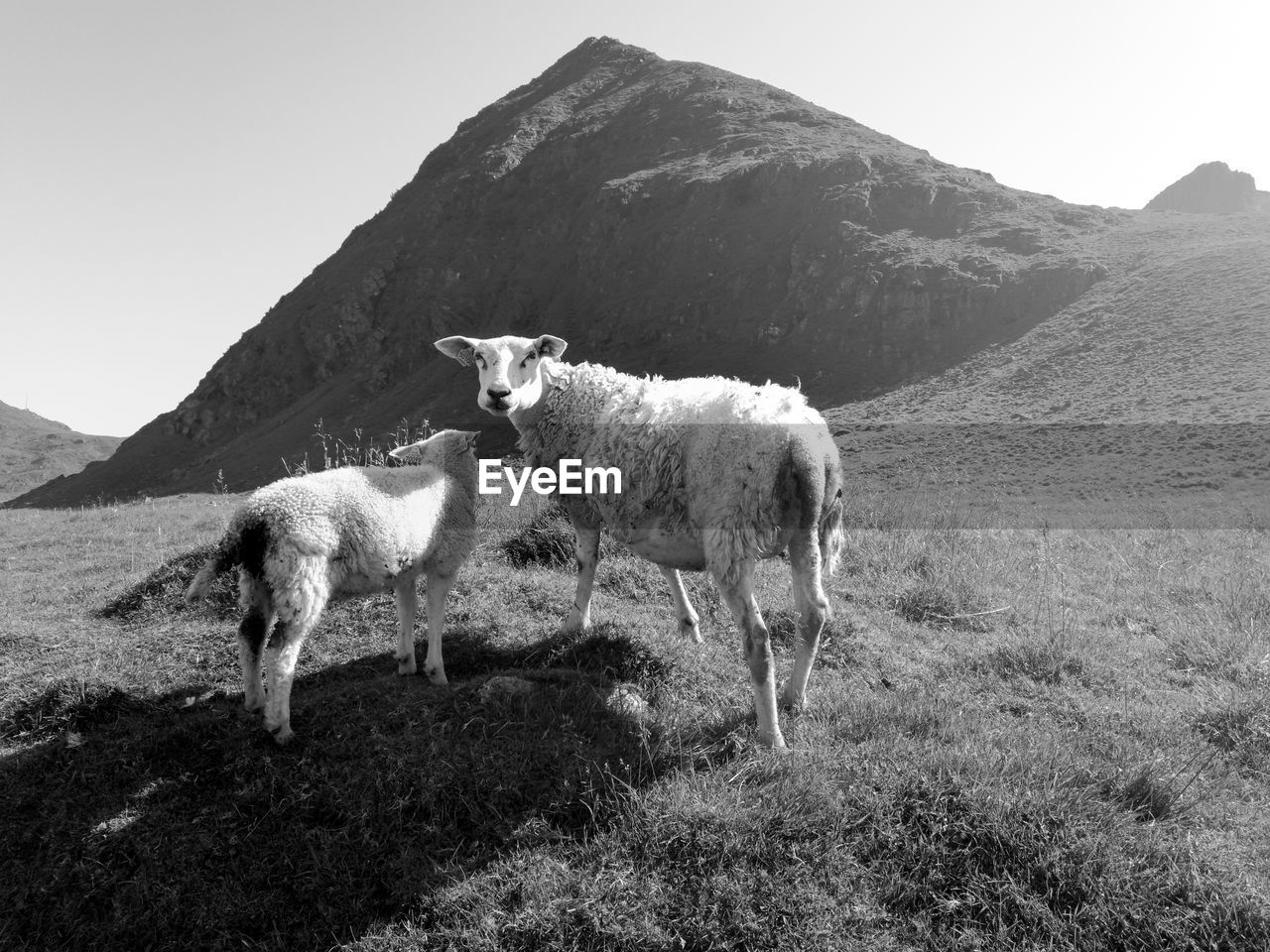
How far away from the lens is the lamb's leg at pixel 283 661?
15.2 feet

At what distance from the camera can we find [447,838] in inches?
163

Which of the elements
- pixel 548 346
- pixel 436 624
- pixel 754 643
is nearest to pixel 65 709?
pixel 436 624

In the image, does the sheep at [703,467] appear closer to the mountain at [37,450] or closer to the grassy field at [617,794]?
the grassy field at [617,794]

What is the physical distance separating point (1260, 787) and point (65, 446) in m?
165

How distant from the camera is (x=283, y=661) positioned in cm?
461

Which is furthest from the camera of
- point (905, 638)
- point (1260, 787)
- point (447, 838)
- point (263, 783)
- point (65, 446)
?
point (65, 446)

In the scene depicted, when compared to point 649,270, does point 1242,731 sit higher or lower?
lower

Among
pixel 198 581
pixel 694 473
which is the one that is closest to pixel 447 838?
pixel 198 581

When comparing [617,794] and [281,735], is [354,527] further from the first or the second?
[617,794]

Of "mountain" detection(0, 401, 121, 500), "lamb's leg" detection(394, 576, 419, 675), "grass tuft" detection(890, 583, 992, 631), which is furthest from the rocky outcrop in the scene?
"mountain" detection(0, 401, 121, 500)

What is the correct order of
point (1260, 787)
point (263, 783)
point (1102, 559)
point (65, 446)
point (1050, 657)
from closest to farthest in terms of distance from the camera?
1. point (263, 783)
2. point (1260, 787)
3. point (1050, 657)
4. point (1102, 559)
5. point (65, 446)

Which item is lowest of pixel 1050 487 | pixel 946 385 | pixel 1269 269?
pixel 1050 487

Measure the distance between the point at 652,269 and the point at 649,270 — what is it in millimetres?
572

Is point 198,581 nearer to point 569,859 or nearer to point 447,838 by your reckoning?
point 447,838
